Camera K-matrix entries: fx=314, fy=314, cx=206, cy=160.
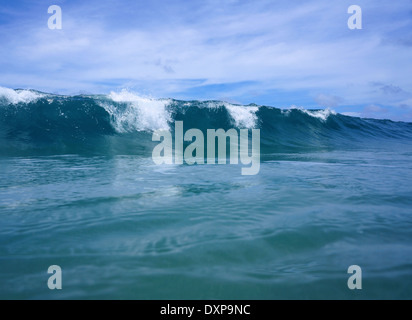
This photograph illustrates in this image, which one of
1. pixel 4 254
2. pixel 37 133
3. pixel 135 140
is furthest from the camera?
pixel 135 140

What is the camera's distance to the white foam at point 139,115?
1773cm

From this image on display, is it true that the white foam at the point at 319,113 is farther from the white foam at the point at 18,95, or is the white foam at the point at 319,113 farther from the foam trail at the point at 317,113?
the white foam at the point at 18,95

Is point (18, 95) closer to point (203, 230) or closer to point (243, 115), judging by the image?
point (243, 115)

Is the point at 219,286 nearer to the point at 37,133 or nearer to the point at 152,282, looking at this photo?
the point at 152,282

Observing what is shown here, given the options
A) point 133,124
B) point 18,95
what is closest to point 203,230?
point 133,124

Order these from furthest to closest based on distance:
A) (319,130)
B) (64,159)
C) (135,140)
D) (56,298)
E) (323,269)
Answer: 1. (319,130)
2. (135,140)
3. (64,159)
4. (323,269)
5. (56,298)

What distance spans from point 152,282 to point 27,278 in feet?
3.32

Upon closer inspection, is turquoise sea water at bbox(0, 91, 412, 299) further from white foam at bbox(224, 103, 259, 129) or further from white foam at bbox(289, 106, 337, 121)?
white foam at bbox(289, 106, 337, 121)

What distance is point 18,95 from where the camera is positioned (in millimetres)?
17547

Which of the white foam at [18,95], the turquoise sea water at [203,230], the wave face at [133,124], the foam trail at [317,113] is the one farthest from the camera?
the foam trail at [317,113]

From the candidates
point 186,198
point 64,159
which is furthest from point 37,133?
point 186,198

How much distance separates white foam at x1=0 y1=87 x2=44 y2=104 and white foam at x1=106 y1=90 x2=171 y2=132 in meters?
3.83

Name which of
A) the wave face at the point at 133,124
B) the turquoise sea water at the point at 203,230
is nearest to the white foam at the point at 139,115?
the wave face at the point at 133,124

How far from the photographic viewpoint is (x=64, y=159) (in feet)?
31.3
